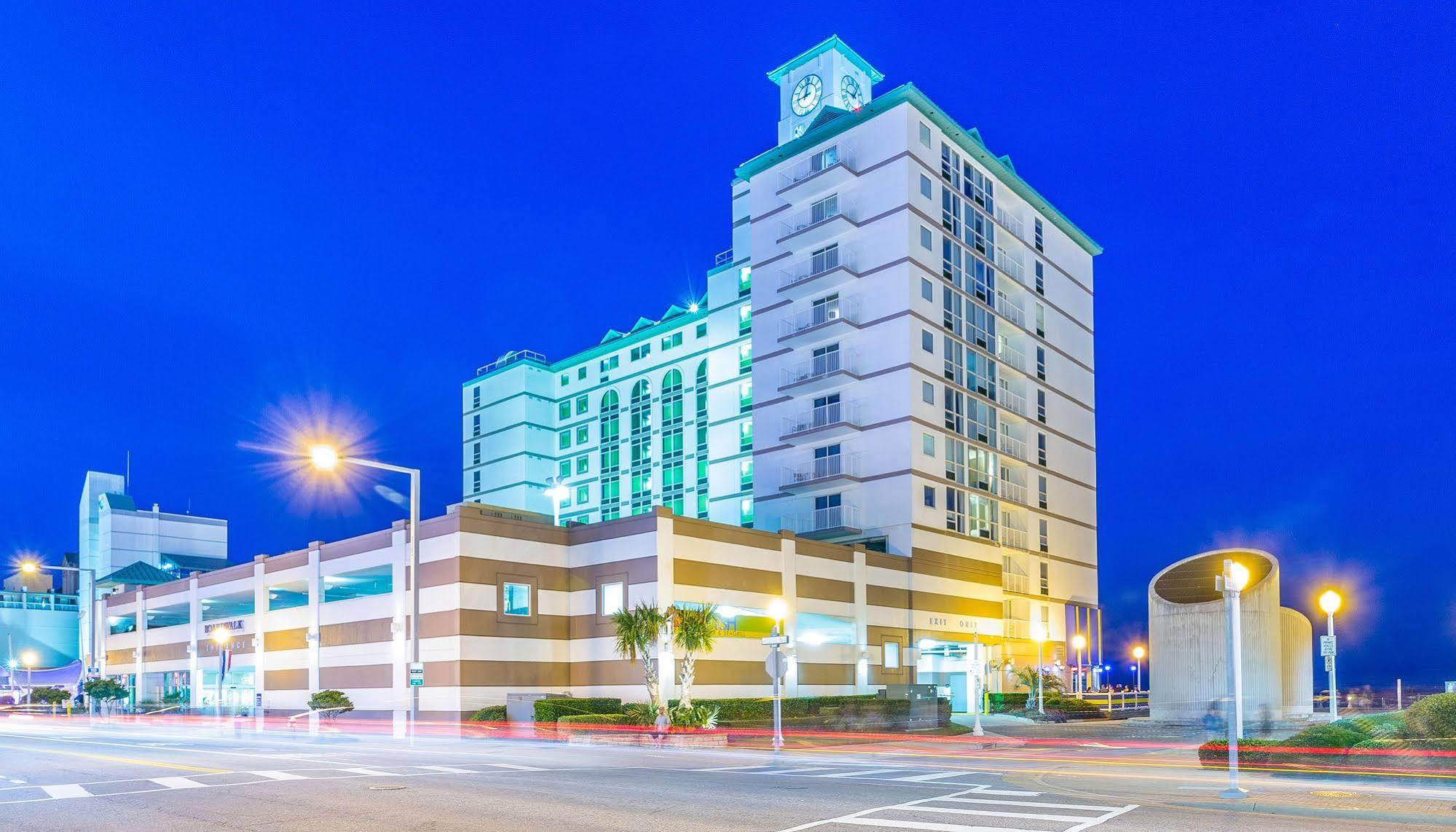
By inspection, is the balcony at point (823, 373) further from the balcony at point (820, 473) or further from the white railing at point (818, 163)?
the white railing at point (818, 163)

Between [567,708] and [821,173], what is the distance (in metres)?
39.9

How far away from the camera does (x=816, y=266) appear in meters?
72.8

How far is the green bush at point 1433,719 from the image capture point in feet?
73.8

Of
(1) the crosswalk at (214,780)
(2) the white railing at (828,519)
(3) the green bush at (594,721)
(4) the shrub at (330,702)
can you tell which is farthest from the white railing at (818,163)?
(1) the crosswalk at (214,780)

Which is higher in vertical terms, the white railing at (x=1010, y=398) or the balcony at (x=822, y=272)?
the balcony at (x=822, y=272)

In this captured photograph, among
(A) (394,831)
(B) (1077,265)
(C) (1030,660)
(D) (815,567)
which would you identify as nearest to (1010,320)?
(B) (1077,265)

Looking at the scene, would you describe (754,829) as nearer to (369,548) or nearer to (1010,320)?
(369,548)

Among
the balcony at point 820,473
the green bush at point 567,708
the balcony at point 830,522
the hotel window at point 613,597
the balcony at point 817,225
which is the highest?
the balcony at point 817,225

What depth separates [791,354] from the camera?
241 ft

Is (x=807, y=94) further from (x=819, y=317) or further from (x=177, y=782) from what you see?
(x=177, y=782)

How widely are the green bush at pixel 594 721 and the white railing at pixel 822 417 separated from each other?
31.6 m

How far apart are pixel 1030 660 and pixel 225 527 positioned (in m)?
88.0

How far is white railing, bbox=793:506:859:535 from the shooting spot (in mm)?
68188

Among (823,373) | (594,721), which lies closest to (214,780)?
(594,721)
